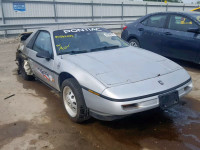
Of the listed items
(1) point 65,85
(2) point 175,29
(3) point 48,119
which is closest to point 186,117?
(1) point 65,85

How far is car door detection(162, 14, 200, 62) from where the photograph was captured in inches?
227

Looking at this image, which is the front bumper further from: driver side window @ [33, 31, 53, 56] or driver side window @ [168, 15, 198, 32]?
driver side window @ [168, 15, 198, 32]

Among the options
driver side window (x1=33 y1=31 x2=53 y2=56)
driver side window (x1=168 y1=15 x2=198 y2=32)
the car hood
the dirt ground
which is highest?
driver side window (x1=168 y1=15 x2=198 y2=32)

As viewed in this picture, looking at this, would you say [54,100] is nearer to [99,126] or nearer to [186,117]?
[99,126]

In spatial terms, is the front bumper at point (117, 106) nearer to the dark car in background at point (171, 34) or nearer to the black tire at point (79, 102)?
the black tire at point (79, 102)

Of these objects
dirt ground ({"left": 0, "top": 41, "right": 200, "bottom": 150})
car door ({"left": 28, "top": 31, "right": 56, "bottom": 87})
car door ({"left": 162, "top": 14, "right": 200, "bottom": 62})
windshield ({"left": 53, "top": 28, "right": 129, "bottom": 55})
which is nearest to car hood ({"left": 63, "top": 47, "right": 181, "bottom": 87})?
windshield ({"left": 53, "top": 28, "right": 129, "bottom": 55})

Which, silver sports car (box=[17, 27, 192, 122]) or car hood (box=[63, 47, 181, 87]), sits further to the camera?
car hood (box=[63, 47, 181, 87])

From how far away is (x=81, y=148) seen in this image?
9.43ft

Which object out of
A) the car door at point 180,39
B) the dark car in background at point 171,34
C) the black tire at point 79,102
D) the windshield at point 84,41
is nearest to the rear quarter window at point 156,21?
the dark car in background at point 171,34

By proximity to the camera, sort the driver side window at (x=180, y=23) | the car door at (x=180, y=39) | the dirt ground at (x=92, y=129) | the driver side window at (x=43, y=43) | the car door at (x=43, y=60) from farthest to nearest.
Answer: the driver side window at (x=180, y=23) → the car door at (x=180, y=39) → the driver side window at (x=43, y=43) → the car door at (x=43, y=60) → the dirt ground at (x=92, y=129)

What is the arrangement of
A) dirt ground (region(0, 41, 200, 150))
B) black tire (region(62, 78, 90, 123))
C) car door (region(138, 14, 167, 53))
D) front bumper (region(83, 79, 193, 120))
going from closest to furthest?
front bumper (region(83, 79, 193, 120)) → dirt ground (region(0, 41, 200, 150)) → black tire (region(62, 78, 90, 123)) → car door (region(138, 14, 167, 53))

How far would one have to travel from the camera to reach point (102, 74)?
3148mm

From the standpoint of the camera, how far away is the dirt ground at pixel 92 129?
2938 mm

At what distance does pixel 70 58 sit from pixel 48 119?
107cm
